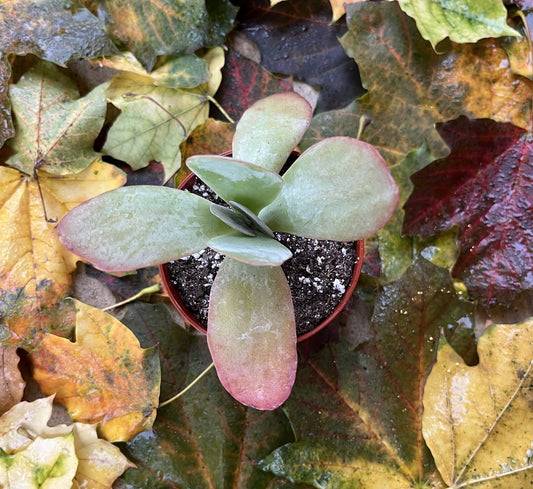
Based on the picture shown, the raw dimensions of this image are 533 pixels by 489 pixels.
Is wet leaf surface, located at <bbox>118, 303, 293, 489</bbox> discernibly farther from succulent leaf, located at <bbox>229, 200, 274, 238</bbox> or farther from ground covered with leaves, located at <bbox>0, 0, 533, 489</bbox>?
succulent leaf, located at <bbox>229, 200, 274, 238</bbox>

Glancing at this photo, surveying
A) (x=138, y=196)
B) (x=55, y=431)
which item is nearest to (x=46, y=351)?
(x=55, y=431)

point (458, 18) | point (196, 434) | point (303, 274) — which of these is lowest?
point (196, 434)

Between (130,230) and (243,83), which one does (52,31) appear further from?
(130,230)

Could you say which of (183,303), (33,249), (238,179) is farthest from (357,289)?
(33,249)

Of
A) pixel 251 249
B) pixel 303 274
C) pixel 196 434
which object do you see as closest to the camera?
pixel 251 249

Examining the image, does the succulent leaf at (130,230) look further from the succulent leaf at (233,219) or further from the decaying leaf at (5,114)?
the decaying leaf at (5,114)

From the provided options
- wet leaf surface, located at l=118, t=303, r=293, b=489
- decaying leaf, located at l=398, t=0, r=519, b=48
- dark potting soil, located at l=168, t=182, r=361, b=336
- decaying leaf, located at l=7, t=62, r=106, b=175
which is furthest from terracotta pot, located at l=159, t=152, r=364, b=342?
decaying leaf, located at l=398, t=0, r=519, b=48

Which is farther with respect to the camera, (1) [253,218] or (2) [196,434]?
(2) [196,434]
